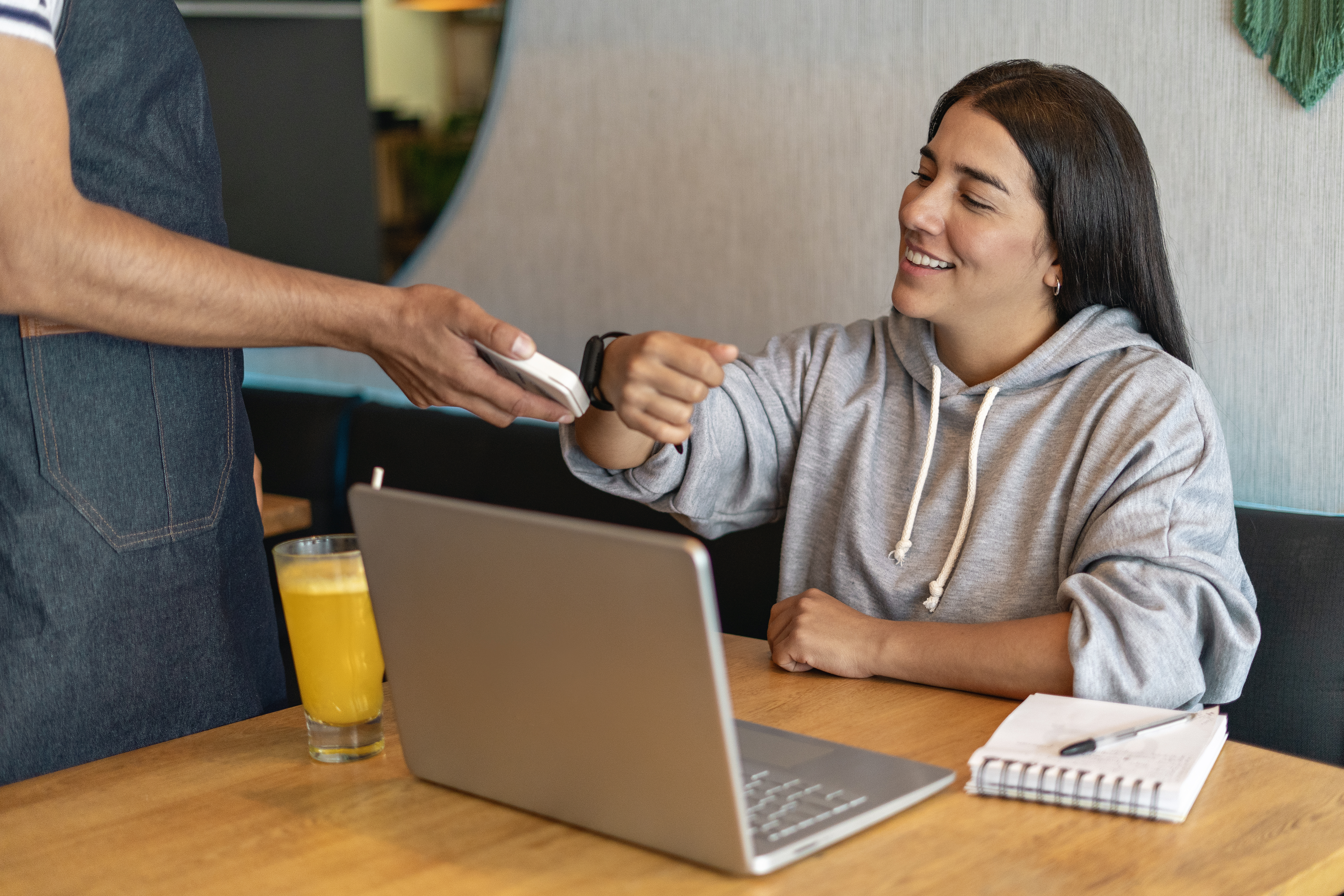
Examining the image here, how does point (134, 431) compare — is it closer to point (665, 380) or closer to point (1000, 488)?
point (665, 380)

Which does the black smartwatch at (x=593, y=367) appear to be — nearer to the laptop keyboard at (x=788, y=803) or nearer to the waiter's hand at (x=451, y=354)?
the waiter's hand at (x=451, y=354)

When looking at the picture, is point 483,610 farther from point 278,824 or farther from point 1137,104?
point 1137,104

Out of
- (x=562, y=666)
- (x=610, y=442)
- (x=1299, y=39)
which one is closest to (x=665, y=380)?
(x=610, y=442)

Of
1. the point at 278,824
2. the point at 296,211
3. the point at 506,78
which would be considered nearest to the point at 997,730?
the point at 278,824

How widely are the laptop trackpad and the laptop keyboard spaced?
2 centimetres

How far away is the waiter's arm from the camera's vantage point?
0.92 meters

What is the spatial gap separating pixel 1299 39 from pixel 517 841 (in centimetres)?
129

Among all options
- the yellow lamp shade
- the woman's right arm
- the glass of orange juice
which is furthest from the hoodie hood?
the yellow lamp shade

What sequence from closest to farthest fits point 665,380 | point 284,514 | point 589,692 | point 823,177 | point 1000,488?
point 589,692
point 665,380
point 1000,488
point 823,177
point 284,514

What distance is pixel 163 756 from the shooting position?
0.99 metres

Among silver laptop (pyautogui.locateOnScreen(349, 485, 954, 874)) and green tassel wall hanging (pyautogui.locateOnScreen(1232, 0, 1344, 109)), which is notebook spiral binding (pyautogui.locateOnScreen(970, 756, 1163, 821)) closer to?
silver laptop (pyautogui.locateOnScreen(349, 485, 954, 874))

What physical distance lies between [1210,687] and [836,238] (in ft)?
3.05

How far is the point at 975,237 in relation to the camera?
1398mm

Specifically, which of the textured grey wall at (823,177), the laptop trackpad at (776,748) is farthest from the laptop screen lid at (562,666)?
the textured grey wall at (823,177)
